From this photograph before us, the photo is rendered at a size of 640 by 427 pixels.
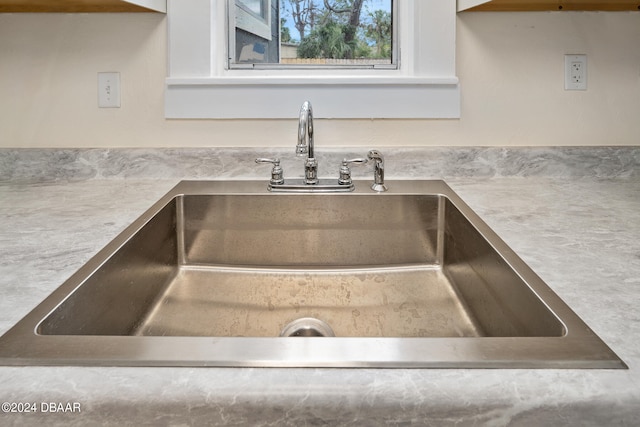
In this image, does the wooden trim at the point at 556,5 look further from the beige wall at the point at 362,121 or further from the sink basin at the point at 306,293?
the sink basin at the point at 306,293

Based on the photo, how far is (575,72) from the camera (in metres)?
1.38

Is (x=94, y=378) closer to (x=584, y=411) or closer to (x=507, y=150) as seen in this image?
(x=584, y=411)

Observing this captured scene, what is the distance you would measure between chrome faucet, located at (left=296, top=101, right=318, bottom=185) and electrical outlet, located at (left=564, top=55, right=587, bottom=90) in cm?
73

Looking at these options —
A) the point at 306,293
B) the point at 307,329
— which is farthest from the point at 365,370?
the point at 306,293

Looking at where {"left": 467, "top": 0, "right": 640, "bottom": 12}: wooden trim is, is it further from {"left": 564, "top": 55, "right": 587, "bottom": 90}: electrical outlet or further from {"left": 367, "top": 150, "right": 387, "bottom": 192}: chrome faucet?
{"left": 367, "top": 150, "right": 387, "bottom": 192}: chrome faucet

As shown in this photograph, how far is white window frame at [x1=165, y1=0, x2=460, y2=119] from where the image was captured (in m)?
1.34

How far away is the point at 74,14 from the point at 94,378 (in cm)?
123

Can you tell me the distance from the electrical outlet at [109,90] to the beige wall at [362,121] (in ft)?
0.05

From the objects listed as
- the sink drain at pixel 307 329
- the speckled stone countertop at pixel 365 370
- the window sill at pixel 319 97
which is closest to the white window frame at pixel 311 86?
the window sill at pixel 319 97

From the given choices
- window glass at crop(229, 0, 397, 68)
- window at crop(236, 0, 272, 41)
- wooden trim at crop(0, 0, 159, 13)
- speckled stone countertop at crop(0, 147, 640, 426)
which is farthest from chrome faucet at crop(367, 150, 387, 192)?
wooden trim at crop(0, 0, 159, 13)

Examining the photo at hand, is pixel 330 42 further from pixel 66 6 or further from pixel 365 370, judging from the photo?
pixel 365 370

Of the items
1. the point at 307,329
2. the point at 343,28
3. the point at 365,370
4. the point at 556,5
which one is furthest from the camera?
the point at 343,28

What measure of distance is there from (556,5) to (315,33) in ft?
2.15

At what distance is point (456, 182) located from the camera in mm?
1323
